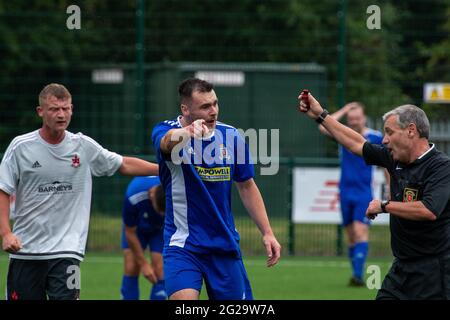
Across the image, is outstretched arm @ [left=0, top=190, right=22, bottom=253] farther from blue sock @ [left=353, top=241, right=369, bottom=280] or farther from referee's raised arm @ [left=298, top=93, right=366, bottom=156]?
blue sock @ [left=353, top=241, right=369, bottom=280]

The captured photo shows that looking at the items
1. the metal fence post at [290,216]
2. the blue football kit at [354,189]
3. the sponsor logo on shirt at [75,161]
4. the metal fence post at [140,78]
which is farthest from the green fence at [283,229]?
the sponsor logo on shirt at [75,161]

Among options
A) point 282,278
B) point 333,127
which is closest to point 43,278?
point 333,127

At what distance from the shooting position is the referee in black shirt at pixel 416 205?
782 cm

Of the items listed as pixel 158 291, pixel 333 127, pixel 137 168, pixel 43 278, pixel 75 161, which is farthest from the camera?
pixel 158 291

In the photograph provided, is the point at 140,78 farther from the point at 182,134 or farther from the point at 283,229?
the point at 182,134

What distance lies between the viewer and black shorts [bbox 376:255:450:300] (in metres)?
7.85

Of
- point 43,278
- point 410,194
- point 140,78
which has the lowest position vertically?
point 43,278

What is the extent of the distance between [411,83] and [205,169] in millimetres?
11516

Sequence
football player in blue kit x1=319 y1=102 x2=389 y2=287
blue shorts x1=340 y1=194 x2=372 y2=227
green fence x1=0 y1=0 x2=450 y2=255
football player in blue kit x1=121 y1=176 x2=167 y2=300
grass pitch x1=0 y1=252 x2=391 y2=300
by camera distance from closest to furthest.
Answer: football player in blue kit x1=121 y1=176 x2=167 y2=300, grass pitch x1=0 y1=252 x2=391 y2=300, football player in blue kit x1=319 y1=102 x2=389 y2=287, blue shorts x1=340 y1=194 x2=372 y2=227, green fence x1=0 y1=0 x2=450 y2=255

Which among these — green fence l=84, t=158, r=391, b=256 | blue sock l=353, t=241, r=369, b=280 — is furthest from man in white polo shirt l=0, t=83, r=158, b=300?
green fence l=84, t=158, r=391, b=256

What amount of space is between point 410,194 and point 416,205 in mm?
229

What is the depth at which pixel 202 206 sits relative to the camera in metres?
8.53

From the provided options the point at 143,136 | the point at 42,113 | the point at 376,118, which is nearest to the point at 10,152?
the point at 42,113
